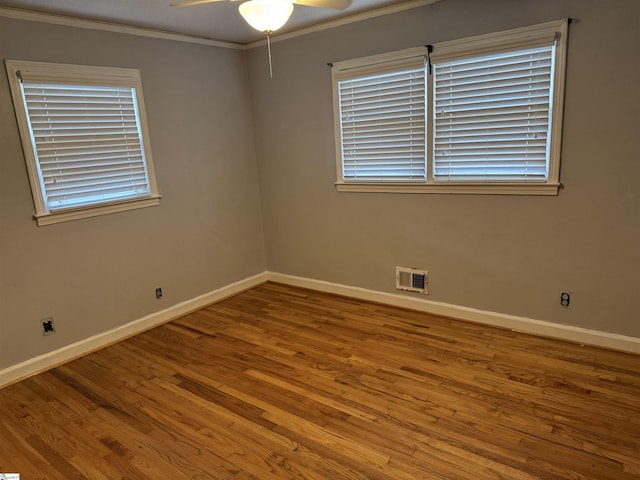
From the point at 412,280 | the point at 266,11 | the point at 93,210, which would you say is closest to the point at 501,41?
the point at 266,11

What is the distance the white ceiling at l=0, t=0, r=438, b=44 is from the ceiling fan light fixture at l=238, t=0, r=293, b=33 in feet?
3.15

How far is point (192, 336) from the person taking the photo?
12.1ft

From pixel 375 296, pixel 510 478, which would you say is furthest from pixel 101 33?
pixel 510 478

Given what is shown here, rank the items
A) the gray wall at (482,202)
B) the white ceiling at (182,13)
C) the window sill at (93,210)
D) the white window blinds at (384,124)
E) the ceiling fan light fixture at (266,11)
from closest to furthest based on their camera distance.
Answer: the ceiling fan light fixture at (266,11) < the gray wall at (482,202) < the white ceiling at (182,13) < the window sill at (93,210) < the white window blinds at (384,124)

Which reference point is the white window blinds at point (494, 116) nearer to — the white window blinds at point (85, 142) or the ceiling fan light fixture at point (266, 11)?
the ceiling fan light fixture at point (266, 11)

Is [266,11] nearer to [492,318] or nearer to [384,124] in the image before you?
[384,124]

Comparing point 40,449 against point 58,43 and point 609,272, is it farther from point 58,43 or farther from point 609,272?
point 609,272

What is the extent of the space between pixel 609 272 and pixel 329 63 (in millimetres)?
2799

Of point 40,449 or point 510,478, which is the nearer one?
point 510,478

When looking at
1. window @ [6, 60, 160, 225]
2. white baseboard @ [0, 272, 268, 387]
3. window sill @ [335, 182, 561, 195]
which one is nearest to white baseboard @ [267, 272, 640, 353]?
white baseboard @ [0, 272, 268, 387]

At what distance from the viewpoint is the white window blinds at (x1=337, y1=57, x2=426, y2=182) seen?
11.6 ft

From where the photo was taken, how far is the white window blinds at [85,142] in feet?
10.2

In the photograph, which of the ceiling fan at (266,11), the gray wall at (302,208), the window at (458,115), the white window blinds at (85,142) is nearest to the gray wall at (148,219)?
the gray wall at (302,208)

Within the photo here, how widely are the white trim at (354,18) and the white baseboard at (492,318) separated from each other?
2420 mm
